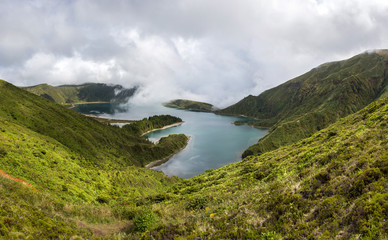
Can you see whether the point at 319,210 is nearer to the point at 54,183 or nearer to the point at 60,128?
the point at 54,183

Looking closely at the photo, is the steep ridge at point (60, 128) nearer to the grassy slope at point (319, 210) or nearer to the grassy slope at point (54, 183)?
the grassy slope at point (54, 183)

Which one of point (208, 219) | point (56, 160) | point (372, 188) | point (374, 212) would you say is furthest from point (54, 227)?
point (56, 160)

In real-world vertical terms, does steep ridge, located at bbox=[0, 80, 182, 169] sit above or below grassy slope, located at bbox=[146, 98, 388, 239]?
above

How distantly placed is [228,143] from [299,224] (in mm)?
167249

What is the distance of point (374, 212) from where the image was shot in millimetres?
7781

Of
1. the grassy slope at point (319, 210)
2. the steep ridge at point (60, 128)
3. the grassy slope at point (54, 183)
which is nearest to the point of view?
the grassy slope at point (319, 210)

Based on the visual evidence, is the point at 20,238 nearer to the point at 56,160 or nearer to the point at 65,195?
the point at 65,195

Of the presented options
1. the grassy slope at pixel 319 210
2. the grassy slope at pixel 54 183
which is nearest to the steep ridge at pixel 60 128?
the grassy slope at pixel 54 183

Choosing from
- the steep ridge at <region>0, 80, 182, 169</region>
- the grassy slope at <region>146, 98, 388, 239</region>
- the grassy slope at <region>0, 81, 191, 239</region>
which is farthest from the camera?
the steep ridge at <region>0, 80, 182, 169</region>

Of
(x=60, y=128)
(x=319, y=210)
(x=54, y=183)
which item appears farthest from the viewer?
(x=60, y=128)

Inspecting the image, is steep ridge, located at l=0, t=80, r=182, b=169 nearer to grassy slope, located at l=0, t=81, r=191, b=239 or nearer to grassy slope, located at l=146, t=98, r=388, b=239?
grassy slope, located at l=0, t=81, r=191, b=239

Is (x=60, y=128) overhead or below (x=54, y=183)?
overhead

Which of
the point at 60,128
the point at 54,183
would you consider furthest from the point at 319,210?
the point at 60,128

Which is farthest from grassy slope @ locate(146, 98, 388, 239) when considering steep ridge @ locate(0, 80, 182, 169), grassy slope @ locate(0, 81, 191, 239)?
steep ridge @ locate(0, 80, 182, 169)
